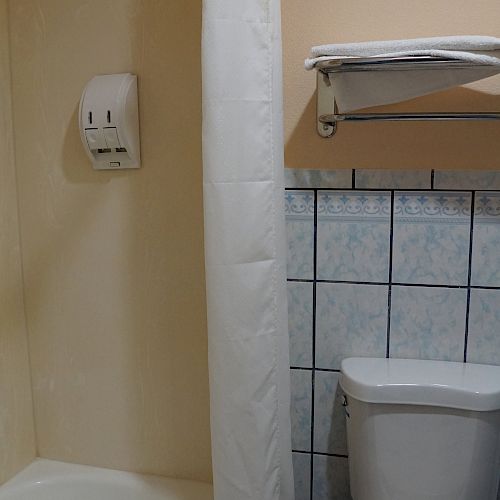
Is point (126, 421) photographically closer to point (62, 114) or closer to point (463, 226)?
point (62, 114)

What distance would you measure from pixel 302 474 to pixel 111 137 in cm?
91

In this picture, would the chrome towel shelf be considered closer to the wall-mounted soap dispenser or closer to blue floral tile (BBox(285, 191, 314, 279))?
blue floral tile (BBox(285, 191, 314, 279))

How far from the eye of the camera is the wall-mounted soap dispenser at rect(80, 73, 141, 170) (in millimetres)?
1290

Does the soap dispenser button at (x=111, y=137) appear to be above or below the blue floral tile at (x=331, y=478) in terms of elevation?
above

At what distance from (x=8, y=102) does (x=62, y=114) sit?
0.49 ft

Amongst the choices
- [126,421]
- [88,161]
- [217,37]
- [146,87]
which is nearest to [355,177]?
[217,37]

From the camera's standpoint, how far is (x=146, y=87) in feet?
4.42

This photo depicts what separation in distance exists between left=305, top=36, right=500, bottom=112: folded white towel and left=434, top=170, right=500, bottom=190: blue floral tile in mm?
200

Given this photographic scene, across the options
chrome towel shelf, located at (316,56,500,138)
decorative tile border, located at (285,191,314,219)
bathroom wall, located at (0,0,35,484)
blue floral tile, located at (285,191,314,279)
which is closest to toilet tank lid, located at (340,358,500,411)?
blue floral tile, located at (285,191,314,279)

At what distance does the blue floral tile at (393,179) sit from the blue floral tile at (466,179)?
0.02 m

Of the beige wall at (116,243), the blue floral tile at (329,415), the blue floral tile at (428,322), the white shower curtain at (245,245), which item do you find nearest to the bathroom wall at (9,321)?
the beige wall at (116,243)

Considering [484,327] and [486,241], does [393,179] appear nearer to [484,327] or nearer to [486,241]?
[486,241]

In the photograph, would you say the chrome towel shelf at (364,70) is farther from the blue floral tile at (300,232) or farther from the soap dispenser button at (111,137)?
the soap dispenser button at (111,137)

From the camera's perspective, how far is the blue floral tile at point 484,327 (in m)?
1.20
